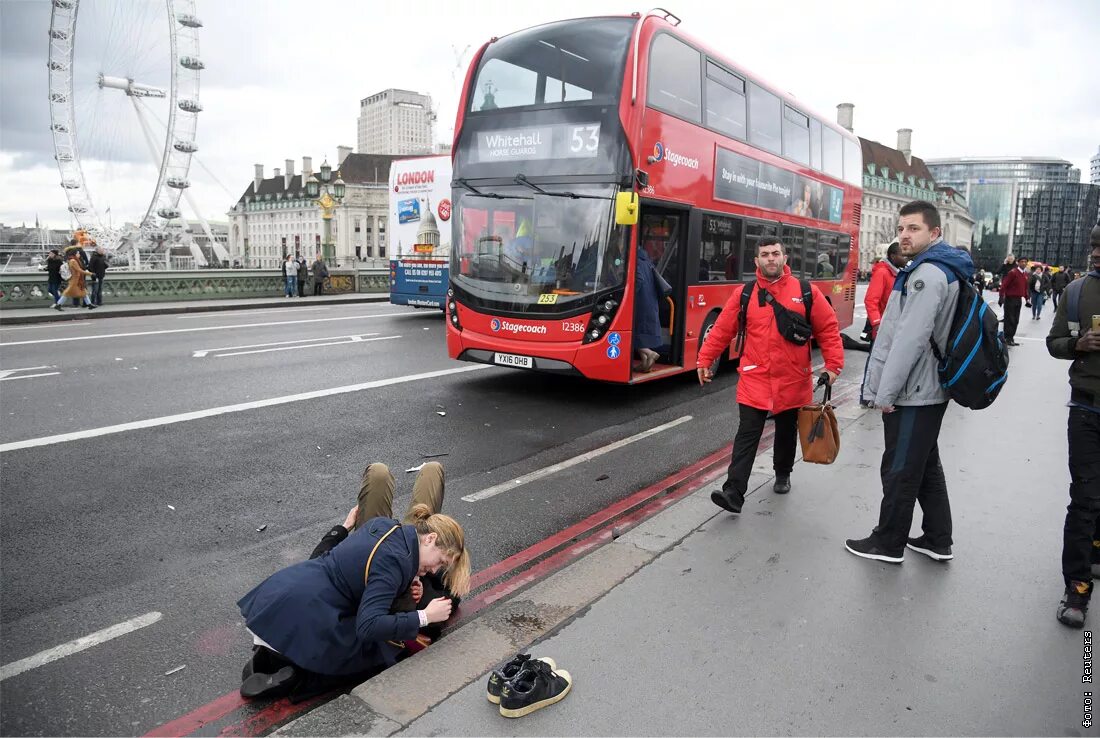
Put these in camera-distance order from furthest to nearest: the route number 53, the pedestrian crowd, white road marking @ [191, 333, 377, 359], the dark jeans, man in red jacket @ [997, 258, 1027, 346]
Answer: the pedestrian crowd
the dark jeans
man in red jacket @ [997, 258, 1027, 346]
white road marking @ [191, 333, 377, 359]
the route number 53

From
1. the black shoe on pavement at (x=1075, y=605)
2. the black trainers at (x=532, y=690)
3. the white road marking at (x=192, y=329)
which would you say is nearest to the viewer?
the black trainers at (x=532, y=690)

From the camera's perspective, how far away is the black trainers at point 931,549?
406 cm

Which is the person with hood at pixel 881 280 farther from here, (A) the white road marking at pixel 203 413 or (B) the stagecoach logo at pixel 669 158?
(A) the white road marking at pixel 203 413

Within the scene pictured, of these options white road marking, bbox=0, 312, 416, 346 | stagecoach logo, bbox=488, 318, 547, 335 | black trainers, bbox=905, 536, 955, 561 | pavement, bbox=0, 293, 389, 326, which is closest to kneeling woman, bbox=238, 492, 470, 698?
black trainers, bbox=905, 536, 955, 561

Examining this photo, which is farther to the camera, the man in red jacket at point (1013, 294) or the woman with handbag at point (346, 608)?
the man in red jacket at point (1013, 294)

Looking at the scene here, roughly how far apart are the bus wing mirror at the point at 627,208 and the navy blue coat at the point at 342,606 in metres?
5.39

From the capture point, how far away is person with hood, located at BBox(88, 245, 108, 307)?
18.8 metres

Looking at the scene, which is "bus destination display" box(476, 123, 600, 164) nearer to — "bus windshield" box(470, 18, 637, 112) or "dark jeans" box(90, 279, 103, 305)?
"bus windshield" box(470, 18, 637, 112)

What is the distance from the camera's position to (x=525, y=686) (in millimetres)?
2670

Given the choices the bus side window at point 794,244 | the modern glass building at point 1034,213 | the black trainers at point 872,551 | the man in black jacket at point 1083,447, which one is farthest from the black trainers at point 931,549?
the modern glass building at point 1034,213

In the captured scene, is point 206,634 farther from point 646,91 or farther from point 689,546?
point 646,91

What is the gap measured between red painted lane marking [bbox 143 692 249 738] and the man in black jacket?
12.7 feet

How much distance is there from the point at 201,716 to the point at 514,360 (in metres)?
5.95

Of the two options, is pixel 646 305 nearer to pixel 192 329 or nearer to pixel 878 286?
pixel 878 286
